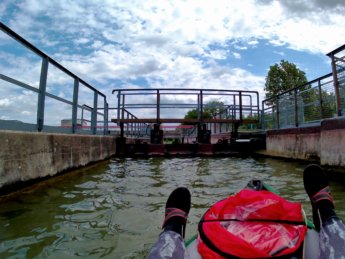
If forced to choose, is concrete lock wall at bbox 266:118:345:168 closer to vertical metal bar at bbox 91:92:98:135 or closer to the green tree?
vertical metal bar at bbox 91:92:98:135

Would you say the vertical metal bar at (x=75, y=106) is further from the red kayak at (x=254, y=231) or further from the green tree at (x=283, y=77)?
the green tree at (x=283, y=77)

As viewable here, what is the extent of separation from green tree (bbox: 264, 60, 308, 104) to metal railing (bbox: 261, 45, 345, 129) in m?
21.4

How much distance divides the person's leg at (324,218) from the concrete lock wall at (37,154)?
3297 mm

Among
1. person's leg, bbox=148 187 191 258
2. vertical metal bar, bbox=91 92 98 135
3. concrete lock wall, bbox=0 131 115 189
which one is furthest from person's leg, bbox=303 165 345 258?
vertical metal bar, bbox=91 92 98 135

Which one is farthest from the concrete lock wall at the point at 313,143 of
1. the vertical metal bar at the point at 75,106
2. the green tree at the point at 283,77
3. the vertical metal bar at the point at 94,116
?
the green tree at the point at 283,77

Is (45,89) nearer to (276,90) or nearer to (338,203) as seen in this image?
(338,203)

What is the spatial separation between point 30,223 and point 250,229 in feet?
6.78

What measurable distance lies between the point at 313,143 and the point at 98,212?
20.4 ft

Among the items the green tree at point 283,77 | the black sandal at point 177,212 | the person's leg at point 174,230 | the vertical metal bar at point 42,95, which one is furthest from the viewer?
the green tree at point 283,77

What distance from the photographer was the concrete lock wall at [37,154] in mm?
3652

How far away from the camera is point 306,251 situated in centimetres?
159

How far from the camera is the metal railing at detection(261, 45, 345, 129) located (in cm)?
605

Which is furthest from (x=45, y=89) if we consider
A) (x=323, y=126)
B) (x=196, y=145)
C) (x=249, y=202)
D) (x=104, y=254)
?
(x=196, y=145)

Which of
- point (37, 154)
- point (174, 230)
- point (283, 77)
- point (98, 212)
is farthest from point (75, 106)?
point (283, 77)
